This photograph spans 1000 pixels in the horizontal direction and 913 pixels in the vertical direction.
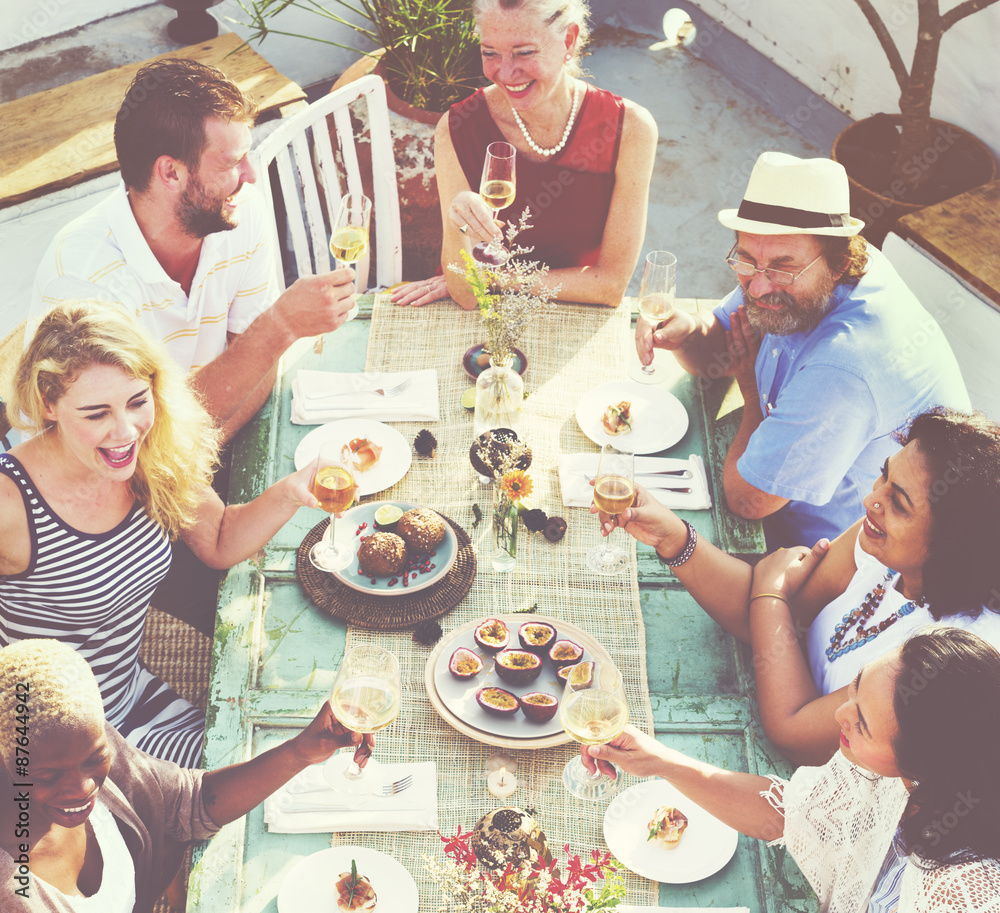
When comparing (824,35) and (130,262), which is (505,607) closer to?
(130,262)

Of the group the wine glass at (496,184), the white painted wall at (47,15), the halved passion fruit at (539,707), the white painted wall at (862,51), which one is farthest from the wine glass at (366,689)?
the white painted wall at (47,15)

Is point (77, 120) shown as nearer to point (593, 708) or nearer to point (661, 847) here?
point (593, 708)

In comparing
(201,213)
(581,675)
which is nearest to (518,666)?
(581,675)

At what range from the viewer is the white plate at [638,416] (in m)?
2.54

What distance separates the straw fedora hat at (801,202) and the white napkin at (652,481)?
627 mm

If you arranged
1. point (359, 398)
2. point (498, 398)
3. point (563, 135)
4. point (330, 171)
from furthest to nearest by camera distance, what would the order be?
point (330, 171) → point (563, 135) → point (359, 398) → point (498, 398)

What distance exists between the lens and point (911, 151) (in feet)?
14.0

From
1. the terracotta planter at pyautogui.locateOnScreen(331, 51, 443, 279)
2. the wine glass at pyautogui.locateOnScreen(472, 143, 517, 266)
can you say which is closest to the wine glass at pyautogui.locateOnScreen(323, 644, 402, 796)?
the wine glass at pyautogui.locateOnScreen(472, 143, 517, 266)

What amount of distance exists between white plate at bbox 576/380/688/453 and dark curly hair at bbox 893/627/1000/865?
1.10m

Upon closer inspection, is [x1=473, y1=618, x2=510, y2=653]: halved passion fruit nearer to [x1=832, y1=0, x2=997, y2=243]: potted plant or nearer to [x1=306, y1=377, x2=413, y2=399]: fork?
[x1=306, y1=377, x2=413, y2=399]: fork

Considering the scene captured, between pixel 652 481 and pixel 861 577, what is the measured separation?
0.56 meters

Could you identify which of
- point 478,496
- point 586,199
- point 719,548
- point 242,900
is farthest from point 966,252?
point 242,900

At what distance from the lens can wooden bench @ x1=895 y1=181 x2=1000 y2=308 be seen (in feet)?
11.8

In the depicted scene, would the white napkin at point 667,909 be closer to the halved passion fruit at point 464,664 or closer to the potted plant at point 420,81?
the halved passion fruit at point 464,664
